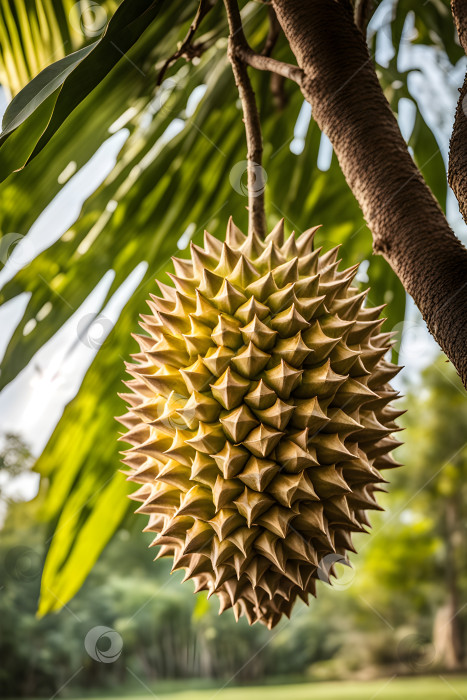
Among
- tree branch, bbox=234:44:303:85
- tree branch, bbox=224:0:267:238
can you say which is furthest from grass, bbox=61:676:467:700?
tree branch, bbox=234:44:303:85

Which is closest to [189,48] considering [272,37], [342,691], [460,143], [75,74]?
[272,37]

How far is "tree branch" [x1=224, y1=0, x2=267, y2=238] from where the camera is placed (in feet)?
1.79

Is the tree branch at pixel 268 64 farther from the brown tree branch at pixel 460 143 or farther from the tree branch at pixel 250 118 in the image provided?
the brown tree branch at pixel 460 143

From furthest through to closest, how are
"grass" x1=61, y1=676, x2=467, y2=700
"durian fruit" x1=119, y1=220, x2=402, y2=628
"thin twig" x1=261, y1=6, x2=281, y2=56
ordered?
"grass" x1=61, y1=676, x2=467, y2=700
"thin twig" x1=261, y1=6, x2=281, y2=56
"durian fruit" x1=119, y1=220, x2=402, y2=628

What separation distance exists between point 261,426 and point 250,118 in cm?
30

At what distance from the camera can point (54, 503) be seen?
0.95m

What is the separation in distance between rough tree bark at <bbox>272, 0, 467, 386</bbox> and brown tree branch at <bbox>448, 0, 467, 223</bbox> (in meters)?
0.03

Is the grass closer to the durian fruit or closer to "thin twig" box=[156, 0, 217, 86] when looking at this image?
the durian fruit

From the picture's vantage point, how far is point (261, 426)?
1.58 ft

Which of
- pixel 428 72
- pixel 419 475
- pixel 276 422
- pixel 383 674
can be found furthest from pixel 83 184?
pixel 383 674

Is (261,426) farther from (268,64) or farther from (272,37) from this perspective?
(272,37)

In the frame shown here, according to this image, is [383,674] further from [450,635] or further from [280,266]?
[280,266]

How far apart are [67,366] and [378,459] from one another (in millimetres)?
557

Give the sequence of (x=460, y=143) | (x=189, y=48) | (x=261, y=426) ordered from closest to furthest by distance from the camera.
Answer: (x=460, y=143) < (x=261, y=426) < (x=189, y=48)
